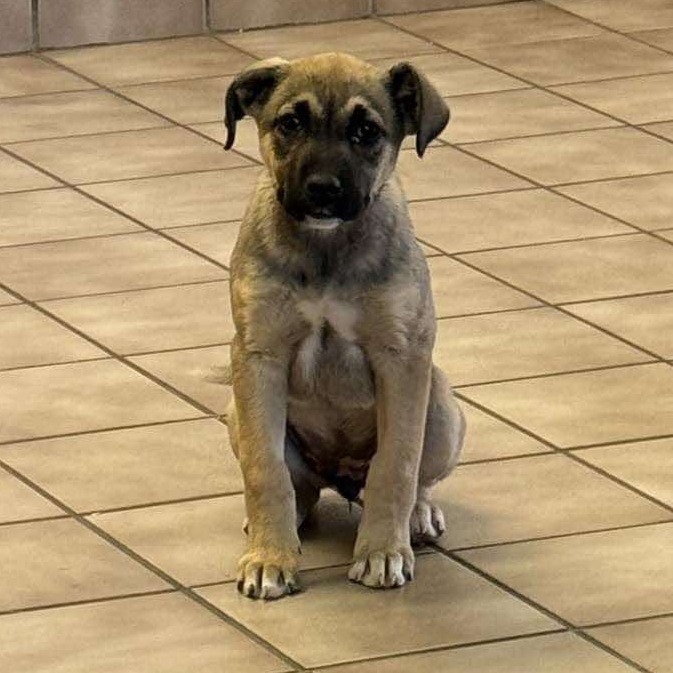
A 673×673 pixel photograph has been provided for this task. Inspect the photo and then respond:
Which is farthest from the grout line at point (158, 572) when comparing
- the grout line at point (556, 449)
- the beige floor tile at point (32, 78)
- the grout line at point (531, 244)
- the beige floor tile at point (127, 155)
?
the beige floor tile at point (32, 78)

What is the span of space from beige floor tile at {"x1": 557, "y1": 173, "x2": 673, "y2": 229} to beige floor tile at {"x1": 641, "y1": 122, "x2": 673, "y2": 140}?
0.39m

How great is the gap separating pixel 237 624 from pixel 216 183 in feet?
8.31

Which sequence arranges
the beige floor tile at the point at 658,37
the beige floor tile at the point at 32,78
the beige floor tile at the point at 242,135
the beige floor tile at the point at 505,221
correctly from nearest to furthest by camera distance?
the beige floor tile at the point at 505,221 → the beige floor tile at the point at 242,135 → the beige floor tile at the point at 32,78 → the beige floor tile at the point at 658,37

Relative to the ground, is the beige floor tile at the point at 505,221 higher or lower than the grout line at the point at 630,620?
lower

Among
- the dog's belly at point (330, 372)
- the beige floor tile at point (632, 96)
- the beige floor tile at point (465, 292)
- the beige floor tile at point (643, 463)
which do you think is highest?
the dog's belly at point (330, 372)

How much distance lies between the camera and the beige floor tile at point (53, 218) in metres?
5.45

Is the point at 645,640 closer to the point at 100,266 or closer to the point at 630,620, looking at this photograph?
the point at 630,620

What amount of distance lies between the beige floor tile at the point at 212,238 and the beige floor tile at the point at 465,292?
481 mm

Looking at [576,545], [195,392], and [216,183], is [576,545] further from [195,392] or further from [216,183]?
[216,183]

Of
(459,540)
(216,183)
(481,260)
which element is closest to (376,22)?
(216,183)

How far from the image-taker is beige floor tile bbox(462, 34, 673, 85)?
22.7 ft

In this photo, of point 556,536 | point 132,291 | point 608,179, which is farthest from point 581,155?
point 556,536

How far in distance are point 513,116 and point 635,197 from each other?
2.72 ft

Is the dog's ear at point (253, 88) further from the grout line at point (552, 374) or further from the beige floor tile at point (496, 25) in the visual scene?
the beige floor tile at point (496, 25)
